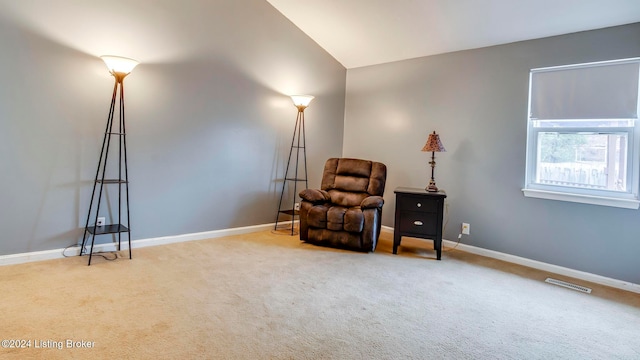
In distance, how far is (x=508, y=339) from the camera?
201 cm

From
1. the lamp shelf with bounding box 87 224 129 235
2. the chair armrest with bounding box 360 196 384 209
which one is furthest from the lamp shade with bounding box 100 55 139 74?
the chair armrest with bounding box 360 196 384 209

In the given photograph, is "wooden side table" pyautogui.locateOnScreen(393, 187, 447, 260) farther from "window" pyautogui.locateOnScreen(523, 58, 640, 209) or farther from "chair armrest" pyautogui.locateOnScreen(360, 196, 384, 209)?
"window" pyautogui.locateOnScreen(523, 58, 640, 209)

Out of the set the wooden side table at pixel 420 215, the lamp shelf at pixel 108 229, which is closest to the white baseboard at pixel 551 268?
the wooden side table at pixel 420 215

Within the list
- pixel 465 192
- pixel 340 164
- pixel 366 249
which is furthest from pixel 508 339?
pixel 340 164

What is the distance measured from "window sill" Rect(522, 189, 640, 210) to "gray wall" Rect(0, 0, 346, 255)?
2.70 metres

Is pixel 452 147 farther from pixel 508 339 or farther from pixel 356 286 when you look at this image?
pixel 508 339

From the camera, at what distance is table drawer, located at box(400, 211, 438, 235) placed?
3562 mm

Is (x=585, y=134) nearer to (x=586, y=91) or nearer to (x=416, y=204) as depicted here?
(x=586, y=91)

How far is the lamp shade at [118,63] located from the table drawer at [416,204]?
112 inches

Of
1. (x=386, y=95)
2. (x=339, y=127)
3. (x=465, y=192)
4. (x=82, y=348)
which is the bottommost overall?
(x=82, y=348)

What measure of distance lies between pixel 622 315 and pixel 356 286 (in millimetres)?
1840

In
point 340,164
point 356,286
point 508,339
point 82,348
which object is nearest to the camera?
point 82,348

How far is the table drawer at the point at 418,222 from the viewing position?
3.56m

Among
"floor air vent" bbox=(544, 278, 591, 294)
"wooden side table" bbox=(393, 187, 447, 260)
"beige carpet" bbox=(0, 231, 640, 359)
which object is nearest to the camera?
"beige carpet" bbox=(0, 231, 640, 359)
